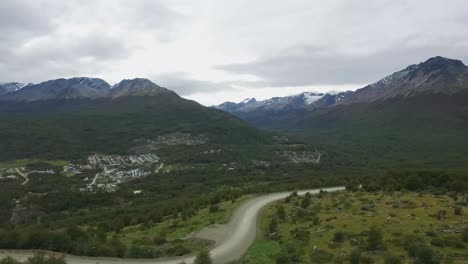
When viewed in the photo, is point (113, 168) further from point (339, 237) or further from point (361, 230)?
point (339, 237)

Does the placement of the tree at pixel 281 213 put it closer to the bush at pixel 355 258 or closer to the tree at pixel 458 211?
the tree at pixel 458 211

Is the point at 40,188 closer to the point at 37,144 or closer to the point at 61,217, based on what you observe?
the point at 61,217

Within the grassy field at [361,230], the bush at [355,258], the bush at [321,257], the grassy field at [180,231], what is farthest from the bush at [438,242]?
the grassy field at [180,231]

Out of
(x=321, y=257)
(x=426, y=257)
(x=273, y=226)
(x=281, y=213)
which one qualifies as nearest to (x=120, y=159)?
(x=281, y=213)

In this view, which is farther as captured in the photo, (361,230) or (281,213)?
(281,213)

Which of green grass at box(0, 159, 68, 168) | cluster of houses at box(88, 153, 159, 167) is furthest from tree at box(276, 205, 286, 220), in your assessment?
green grass at box(0, 159, 68, 168)

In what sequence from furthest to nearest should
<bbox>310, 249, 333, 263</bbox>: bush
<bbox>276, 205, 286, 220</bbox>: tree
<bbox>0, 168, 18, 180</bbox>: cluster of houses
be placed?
<bbox>0, 168, 18, 180</bbox>: cluster of houses
<bbox>276, 205, 286, 220</bbox>: tree
<bbox>310, 249, 333, 263</bbox>: bush

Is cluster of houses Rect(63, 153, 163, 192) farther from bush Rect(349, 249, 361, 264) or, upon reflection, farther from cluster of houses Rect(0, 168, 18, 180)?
bush Rect(349, 249, 361, 264)

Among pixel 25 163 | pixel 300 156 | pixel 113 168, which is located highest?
pixel 25 163
